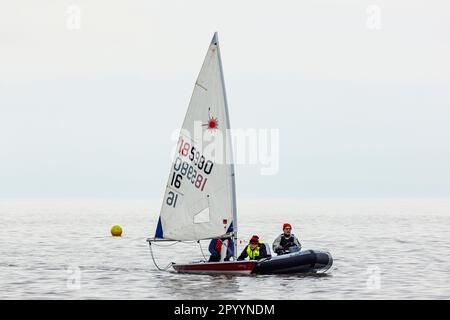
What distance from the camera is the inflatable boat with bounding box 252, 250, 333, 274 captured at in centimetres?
3030

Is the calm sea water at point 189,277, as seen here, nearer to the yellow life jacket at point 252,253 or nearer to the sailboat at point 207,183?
the sailboat at point 207,183

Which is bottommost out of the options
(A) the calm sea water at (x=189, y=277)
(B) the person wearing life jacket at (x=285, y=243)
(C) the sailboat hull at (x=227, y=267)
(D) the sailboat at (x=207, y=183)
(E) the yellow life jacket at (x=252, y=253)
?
(A) the calm sea water at (x=189, y=277)

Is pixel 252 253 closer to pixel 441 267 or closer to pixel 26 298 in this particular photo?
pixel 26 298

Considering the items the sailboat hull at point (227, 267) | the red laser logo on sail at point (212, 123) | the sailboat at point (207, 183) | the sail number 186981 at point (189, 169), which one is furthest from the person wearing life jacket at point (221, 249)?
the red laser logo on sail at point (212, 123)

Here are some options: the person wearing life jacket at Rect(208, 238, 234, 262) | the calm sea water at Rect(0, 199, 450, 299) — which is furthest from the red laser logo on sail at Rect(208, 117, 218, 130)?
the calm sea water at Rect(0, 199, 450, 299)

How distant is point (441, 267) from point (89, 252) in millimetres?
21684

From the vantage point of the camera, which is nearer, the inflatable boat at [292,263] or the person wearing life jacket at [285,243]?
the inflatable boat at [292,263]

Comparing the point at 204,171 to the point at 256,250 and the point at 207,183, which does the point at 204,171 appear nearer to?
the point at 207,183

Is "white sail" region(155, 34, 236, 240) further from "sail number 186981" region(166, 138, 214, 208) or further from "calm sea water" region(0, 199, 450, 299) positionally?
"calm sea water" region(0, 199, 450, 299)

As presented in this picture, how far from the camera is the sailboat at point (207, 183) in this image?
3033cm

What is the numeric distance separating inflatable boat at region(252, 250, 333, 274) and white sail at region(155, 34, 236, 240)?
1.79 m

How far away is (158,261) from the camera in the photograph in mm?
43656

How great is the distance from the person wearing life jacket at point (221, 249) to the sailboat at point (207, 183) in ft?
0.63

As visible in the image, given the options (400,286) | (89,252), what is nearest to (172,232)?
(400,286)
